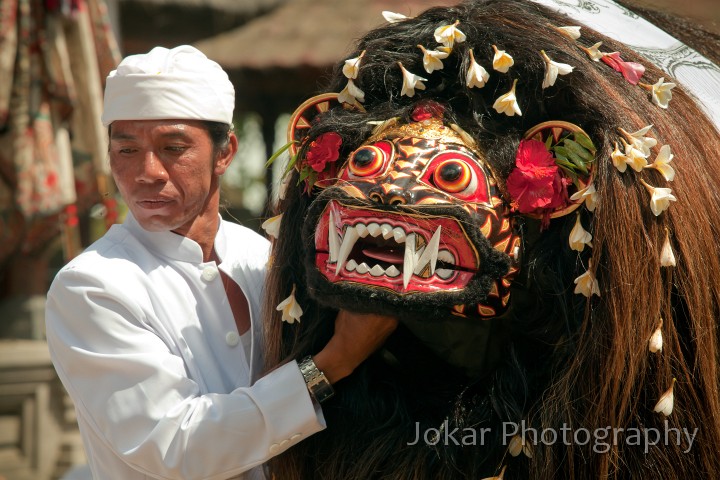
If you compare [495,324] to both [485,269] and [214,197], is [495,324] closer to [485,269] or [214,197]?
[485,269]

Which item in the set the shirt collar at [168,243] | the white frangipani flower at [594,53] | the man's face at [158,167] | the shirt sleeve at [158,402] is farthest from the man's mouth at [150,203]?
the white frangipani flower at [594,53]

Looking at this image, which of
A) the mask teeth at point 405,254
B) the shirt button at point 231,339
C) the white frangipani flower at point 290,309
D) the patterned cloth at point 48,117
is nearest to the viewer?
the mask teeth at point 405,254

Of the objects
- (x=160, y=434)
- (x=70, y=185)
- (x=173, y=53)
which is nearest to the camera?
(x=160, y=434)

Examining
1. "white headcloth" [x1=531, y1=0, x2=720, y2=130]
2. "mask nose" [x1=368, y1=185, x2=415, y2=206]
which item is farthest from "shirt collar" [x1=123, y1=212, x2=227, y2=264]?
"white headcloth" [x1=531, y1=0, x2=720, y2=130]

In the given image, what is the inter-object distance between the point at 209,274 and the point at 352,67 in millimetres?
626

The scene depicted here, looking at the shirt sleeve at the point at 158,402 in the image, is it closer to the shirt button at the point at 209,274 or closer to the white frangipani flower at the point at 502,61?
the shirt button at the point at 209,274

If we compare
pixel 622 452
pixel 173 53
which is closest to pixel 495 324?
pixel 622 452

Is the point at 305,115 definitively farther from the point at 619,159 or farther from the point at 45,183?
the point at 45,183

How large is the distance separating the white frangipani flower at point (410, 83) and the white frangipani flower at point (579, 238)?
44 centimetres

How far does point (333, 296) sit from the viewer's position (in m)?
1.83

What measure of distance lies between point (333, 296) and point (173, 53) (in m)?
0.84

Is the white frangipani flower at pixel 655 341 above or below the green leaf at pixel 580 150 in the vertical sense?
below

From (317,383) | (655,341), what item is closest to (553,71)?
(655,341)

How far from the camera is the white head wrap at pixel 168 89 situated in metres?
2.14
